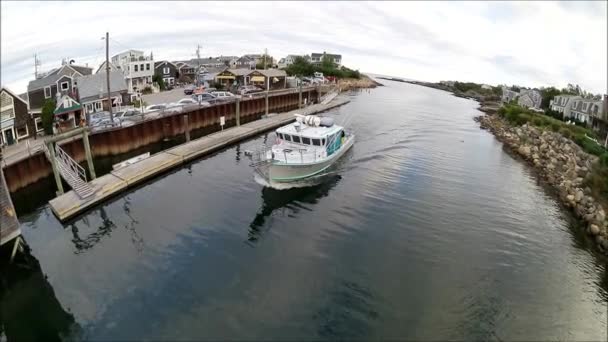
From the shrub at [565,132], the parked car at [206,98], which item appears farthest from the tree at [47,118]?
the shrub at [565,132]

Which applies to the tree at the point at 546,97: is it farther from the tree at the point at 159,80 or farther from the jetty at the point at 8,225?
the jetty at the point at 8,225

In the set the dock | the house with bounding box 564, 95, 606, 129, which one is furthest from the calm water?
the house with bounding box 564, 95, 606, 129

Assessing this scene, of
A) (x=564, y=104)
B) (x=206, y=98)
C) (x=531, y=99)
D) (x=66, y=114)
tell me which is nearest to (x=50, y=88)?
(x=66, y=114)

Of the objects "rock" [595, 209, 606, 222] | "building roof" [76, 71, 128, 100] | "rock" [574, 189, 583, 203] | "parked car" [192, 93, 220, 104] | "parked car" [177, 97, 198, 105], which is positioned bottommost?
"rock" [595, 209, 606, 222]

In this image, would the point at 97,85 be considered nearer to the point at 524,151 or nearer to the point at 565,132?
the point at 524,151

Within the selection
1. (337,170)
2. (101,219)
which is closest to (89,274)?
(101,219)

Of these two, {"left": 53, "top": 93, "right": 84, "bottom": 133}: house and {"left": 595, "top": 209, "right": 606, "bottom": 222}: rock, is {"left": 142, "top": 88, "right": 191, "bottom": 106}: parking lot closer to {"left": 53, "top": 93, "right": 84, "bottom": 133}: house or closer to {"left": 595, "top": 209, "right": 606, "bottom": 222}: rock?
{"left": 53, "top": 93, "right": 84, "bottom": 133}: house
